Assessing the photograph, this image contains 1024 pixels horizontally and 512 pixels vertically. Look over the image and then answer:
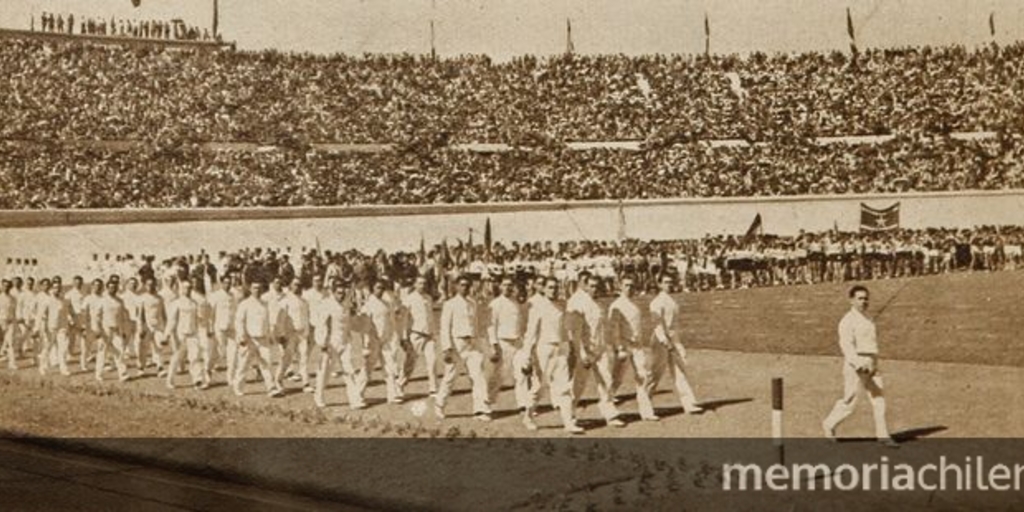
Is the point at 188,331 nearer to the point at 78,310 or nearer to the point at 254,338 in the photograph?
the point at 254,338

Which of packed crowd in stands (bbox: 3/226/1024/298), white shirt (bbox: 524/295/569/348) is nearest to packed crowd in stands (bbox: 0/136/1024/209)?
packed crowd in stands (bbox: 3/226/1024/298)

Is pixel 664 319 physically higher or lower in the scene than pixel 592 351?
higher

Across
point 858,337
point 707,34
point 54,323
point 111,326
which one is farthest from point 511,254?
point 54,323

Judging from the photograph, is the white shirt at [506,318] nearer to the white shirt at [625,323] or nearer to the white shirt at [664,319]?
the white shirt at [625,323]

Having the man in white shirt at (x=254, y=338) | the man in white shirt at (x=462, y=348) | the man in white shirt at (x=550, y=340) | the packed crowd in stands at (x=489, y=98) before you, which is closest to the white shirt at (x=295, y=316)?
the man in white shirt at (x=254, y=338)

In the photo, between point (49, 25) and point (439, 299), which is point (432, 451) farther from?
point (49, 25)

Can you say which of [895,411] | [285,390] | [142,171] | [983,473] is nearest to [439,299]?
[285,390]
